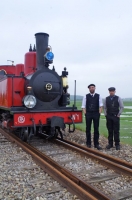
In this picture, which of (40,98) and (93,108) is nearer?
(93,108)

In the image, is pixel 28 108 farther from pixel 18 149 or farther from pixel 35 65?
pixel 35 65

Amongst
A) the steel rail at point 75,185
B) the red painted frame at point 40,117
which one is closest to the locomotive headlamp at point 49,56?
the red painted frame at point 40,117

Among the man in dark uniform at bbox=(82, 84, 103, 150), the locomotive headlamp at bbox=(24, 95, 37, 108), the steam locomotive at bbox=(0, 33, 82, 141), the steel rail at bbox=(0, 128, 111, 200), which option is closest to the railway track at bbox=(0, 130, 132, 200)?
the steel rail at bbox=(0, 128, 111, 200)

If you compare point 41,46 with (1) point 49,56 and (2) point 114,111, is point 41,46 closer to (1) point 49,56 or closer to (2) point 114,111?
(1) point 49,56

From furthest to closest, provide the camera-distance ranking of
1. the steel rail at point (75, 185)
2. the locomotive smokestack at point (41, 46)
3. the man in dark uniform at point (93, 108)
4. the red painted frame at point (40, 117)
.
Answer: the locomotive smokestack at point (41, 46)
the man in dark uniform at point (93, 108)
the red painted frame at point (40, 117)
the steel rail at point (75, 185)

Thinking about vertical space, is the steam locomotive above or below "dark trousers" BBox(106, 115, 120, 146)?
above

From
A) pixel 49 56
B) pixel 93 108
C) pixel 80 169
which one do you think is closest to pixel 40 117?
pixel 93 108

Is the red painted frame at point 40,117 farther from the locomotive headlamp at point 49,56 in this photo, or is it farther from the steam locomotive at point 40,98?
the locomotive headlamp at point 49,56

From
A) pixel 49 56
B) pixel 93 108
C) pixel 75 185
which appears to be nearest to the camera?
pixel 75 185

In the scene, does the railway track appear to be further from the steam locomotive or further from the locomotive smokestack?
the locomotive smokestack

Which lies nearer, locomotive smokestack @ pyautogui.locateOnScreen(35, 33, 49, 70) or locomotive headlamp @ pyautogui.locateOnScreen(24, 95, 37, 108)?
locomotive headlamp @ pyautogui.locateOnScreen(24, 95, 37, 108)

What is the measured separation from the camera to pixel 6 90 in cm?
709

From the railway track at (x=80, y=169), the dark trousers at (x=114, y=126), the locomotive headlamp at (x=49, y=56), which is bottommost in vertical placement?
the railway track at (x=80, y=169)

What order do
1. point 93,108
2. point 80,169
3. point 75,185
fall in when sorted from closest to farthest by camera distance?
point 75,185
point 80,169
point 93,108
